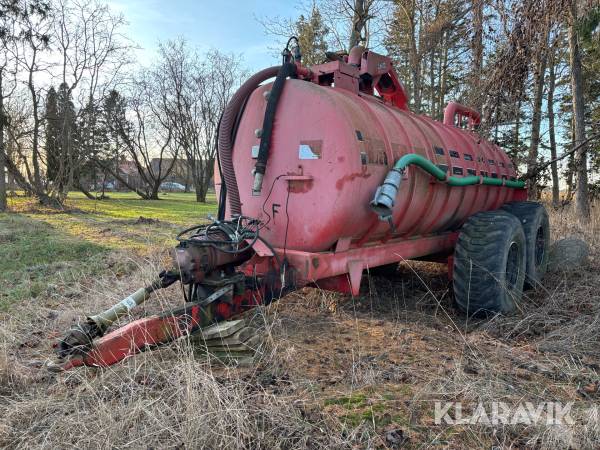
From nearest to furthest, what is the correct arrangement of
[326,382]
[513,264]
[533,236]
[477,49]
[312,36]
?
1. [326,382]
2. [513,264]
3. [533,236]
4. [477,49]
5. [312,36]

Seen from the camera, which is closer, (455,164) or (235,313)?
(235,313)

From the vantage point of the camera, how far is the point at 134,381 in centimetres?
251

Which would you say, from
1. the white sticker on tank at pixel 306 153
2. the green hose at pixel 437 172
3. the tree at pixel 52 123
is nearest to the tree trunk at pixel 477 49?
the green hose at pixel 437 172

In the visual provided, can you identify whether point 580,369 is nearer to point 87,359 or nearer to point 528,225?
point 528,225

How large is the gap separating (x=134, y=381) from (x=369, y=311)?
2595mm

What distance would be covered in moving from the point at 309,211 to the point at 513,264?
2.80 meters

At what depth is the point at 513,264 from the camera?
4844 mm

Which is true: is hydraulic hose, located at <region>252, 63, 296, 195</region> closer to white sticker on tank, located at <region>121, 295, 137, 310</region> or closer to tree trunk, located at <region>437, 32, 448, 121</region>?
white sticker on tank, located at <region>121, 295, 137, 310</region>

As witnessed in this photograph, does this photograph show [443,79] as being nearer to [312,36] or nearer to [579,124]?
[312,36]

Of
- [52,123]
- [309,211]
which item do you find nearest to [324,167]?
[309,211]

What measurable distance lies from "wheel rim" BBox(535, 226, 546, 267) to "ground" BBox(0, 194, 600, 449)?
1092 millimetres

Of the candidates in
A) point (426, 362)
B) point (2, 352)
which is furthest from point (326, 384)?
point (2, 352)

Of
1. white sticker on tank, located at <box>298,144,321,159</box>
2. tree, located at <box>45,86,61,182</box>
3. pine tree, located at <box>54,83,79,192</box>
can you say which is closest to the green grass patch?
white sticker on tank, located at <box>298,144,321,159</box>

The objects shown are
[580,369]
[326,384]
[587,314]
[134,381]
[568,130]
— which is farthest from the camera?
[568,130]
